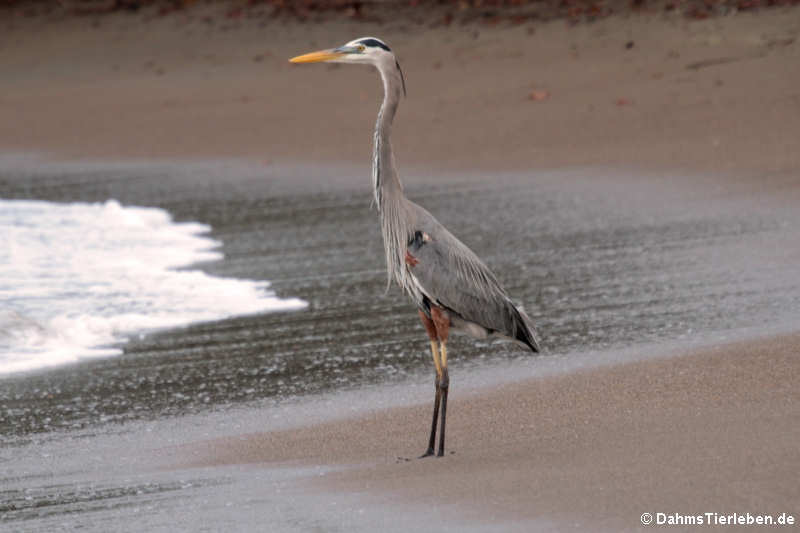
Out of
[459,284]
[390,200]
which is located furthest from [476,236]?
[459,284]

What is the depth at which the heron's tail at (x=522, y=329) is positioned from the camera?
5.79 meters

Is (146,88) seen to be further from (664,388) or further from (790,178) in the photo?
(664,388)

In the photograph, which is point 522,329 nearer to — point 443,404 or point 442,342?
point 442,342

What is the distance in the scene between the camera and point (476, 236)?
9.96 m

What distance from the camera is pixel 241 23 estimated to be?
1922 centimetres

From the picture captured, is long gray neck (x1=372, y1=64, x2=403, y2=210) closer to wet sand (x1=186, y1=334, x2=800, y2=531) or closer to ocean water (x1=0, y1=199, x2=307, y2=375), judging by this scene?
wet sand (x1=186, y1=334, x2=800, y2=531)

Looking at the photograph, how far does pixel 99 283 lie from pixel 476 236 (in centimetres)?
277

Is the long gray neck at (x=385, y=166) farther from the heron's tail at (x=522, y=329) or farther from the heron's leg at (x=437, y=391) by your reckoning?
the heron's tail at (x=522, y=329)

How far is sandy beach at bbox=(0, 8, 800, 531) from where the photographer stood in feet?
16.1

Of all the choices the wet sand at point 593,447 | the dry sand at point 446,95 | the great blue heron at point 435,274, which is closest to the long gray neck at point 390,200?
the great blue heron at point 435,274

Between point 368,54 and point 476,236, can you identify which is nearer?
point 368,54

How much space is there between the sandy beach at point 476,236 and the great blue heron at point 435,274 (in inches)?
15.2

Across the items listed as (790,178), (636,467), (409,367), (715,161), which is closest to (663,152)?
(715,161)

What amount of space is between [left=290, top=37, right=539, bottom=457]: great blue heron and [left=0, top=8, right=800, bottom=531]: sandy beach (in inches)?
15.2
